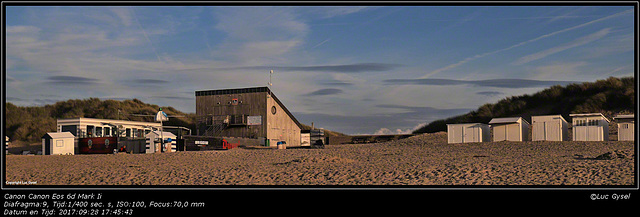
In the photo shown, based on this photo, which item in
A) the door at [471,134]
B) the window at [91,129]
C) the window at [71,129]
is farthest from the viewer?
the window at [91,129]

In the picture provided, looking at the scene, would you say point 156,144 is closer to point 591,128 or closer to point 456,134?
point 456,134

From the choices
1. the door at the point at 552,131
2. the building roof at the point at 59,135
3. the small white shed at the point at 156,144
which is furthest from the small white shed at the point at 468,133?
the building roof at the point at 59,135

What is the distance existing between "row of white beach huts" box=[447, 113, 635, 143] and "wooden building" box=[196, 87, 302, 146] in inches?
640

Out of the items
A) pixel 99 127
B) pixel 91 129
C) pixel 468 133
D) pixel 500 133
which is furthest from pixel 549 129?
pixel 99 127

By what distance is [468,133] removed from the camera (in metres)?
24.4

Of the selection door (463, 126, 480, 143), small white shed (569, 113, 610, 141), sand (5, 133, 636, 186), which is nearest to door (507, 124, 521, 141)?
door (463, 126, 480, 143)

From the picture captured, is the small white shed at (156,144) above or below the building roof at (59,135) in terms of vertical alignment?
below

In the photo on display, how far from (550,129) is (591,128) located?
1.75 m

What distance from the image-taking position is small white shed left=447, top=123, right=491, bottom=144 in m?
24.2

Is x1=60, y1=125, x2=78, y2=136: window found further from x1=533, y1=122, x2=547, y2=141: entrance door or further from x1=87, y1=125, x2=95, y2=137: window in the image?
x1=533, y1=122, x2=547, y2=141: entrance door

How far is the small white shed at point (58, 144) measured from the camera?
2464 centimetres

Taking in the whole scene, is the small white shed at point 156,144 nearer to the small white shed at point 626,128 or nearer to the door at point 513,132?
the door at point 513,132

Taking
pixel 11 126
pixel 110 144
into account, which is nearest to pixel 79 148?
pixel 110 144
